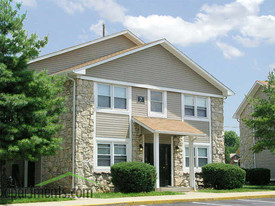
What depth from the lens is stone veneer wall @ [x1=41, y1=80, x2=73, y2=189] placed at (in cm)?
1955

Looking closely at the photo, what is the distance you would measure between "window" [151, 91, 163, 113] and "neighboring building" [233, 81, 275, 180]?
10.3 metres

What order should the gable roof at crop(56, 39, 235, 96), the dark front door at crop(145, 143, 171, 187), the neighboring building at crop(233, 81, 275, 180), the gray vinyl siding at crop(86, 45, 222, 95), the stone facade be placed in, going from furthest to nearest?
the neighboring building at crop(233, 81, 275, 180)
the stone facade
the dark front door at crop(145, 143, 171, 187)
the gray vinyl siding at crop(86, 45, 222, 95)
the gable roof at crop(56, 39, 235, 96)

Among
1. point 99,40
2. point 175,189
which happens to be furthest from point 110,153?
point 99,40

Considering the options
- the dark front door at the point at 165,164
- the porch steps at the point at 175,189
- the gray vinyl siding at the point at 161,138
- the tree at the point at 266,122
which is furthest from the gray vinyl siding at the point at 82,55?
the tree at the point at 266,122

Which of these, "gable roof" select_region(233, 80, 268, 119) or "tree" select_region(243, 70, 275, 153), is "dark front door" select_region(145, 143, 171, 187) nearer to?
"tree" select_region(243, 70, 275, 153)

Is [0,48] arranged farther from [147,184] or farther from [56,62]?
[147,184]

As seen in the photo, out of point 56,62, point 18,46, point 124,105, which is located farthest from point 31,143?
point 56,62

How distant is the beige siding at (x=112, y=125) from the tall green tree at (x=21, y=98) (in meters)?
3.66

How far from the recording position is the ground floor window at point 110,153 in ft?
65.8

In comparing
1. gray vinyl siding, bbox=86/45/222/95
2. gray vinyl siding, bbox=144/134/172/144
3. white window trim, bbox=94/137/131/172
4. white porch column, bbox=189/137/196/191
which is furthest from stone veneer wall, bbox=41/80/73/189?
white porch column, bbox=189/137/196/191

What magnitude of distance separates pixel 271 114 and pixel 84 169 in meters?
11.4

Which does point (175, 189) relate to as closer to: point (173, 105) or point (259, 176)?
point (173, 105)

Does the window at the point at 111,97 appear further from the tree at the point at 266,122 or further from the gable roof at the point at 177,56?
the tree at the point at 266,122

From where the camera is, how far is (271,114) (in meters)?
24.2
